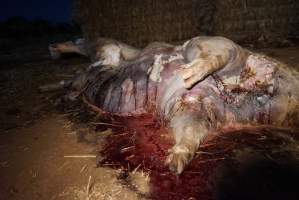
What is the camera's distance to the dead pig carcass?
8.16ft

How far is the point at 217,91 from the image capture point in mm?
2670

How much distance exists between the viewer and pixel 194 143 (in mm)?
2273

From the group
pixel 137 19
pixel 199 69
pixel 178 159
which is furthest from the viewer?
pixel 137 19

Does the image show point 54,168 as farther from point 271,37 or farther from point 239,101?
point 271,37

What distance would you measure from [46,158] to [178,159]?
1.06 metres

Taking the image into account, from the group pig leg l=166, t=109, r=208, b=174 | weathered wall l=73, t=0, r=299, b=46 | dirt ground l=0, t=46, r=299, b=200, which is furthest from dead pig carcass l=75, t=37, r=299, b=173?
weathered wall l=73, t=0, r=299, b=46

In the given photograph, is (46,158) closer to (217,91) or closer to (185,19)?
(217,91)

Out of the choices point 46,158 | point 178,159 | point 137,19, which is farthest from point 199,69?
point 137,19

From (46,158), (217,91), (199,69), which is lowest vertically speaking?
(46,158)

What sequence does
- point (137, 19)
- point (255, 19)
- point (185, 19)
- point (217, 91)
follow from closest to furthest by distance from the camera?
point (217, 91) → point (255, 19) → point (185, 19) → point (137, 19)

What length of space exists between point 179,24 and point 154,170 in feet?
14.8

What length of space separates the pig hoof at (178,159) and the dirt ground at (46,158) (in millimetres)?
195

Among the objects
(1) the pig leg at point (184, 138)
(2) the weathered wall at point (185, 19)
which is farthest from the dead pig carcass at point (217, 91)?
(2) the weathered wall at point (185, 19)

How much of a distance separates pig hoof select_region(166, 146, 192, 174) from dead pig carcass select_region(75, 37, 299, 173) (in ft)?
0.14
